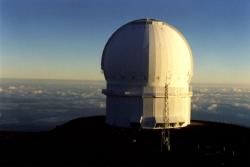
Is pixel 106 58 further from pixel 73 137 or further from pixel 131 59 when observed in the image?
pixel 73 137

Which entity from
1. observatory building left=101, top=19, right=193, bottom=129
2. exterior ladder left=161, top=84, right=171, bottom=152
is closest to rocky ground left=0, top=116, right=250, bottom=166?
exterior ladder left=161, top=84, right=171, bottom=152

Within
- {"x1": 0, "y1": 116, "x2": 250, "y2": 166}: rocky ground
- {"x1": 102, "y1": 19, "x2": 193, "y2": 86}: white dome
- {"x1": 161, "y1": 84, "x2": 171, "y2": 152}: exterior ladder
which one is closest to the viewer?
{"x1": 0, "y1": 116, "x2": 250, "y2": 166}: rocky ground

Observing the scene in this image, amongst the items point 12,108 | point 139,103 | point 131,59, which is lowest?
point 12,108

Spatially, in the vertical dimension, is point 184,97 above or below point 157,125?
above

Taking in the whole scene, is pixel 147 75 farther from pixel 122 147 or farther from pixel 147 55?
pixel 122 147

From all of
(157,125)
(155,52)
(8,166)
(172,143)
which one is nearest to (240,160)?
(172,143)

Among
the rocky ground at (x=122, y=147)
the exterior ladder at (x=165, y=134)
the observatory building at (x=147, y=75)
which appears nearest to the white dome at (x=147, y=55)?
the observatory building at (x=147, y=75)

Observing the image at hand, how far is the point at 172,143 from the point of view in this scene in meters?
34.3

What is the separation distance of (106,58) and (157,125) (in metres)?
8.16

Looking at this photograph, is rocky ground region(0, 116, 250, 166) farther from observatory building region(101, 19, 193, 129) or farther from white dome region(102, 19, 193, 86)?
white dome region(102, 19, 193, 86)

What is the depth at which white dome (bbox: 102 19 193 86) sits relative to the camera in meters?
37.3

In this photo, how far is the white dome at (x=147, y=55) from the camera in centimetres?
3728

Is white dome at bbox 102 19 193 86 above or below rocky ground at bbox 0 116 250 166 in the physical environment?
above

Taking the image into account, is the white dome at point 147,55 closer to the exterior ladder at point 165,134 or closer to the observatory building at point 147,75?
the observatory building at point 147,75
